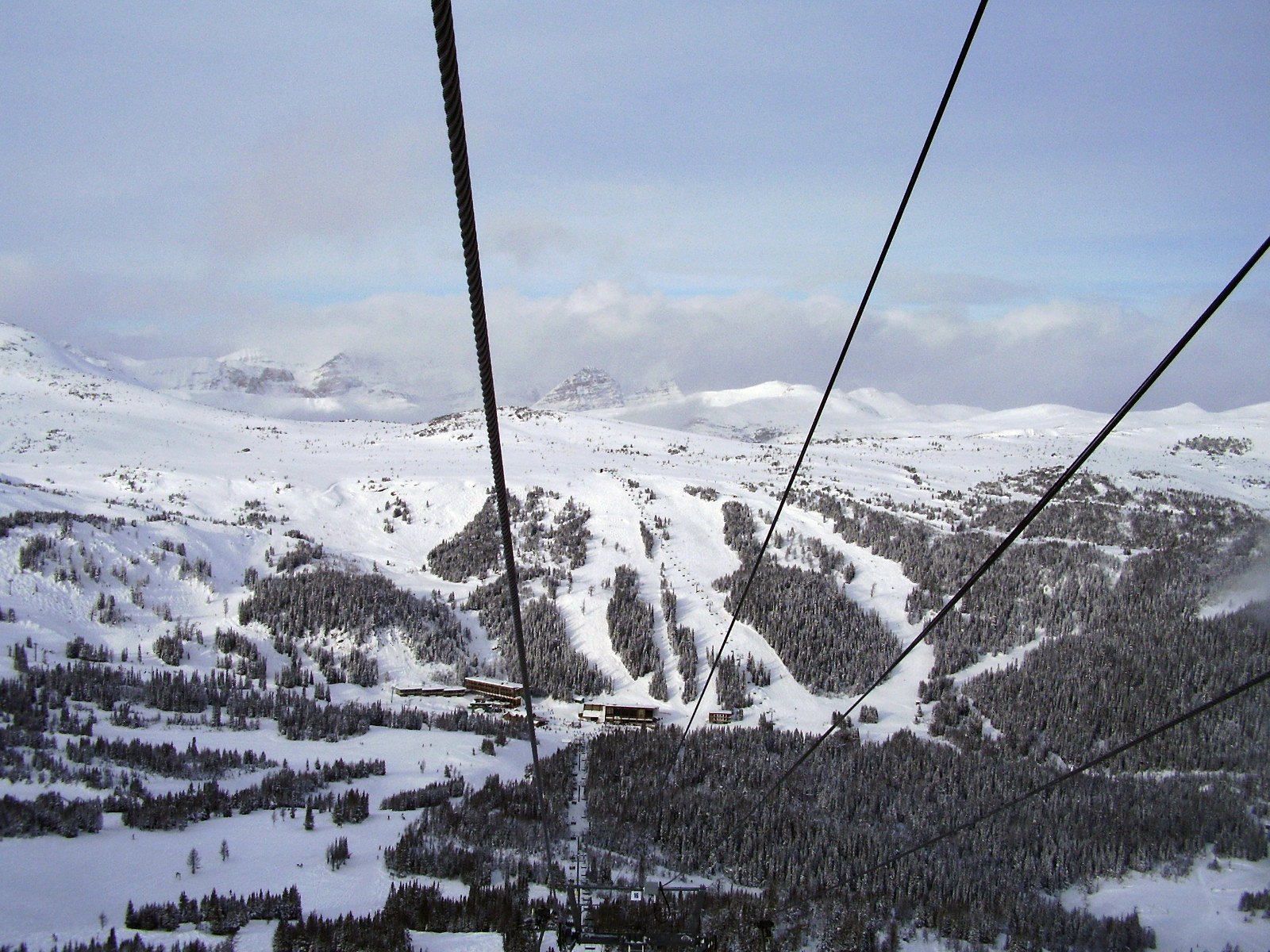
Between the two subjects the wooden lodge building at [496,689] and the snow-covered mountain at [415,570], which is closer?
the snow-covered mountain at [415,570]

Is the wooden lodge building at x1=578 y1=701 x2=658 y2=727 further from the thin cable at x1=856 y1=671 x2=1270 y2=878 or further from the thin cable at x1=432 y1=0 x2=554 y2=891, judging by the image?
the thin cable at x1=432 y1=0 x2=554 y2=891

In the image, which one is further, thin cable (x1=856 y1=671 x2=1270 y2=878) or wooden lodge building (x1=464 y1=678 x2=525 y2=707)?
wooden lodge building (x1=464 y1=678 x2=525 y2=707)

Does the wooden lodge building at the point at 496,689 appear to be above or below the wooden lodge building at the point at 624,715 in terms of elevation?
above

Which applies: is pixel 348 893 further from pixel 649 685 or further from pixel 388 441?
pixel 388 441

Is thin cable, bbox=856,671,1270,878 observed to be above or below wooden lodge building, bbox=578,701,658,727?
above

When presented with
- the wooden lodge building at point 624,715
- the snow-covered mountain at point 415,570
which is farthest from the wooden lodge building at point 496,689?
the wooden lodge building at point 624,715

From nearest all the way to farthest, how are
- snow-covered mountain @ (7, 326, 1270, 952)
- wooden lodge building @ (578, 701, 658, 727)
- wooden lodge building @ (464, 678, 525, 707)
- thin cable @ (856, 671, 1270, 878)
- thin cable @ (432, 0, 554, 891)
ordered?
thin cable @ (432, 0, 554, 891), thin cable @ (856, 671, 1270, 878), snow-covered mountain @ (7, 326, 1270, 952), wooden lodge building @ (578, 701, 658, 727), wooden lodge building @ (464, 678, 525, 707)

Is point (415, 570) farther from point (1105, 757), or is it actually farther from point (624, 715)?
point (1105, 757)

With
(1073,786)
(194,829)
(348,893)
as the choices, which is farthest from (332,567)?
(1073,786)

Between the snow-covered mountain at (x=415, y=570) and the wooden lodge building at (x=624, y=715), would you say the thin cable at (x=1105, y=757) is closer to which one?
the snow-covered mountain at (x=415, y=570)

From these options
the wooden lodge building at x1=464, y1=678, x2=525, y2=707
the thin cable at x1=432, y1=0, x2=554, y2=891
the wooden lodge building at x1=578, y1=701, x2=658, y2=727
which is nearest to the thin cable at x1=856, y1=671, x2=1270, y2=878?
the thin cable at x1=432, y1=0, x2=554, y2=891

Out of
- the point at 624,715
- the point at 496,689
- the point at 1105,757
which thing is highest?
the point at 1105,757

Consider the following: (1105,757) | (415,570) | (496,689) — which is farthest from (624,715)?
(1105,757)

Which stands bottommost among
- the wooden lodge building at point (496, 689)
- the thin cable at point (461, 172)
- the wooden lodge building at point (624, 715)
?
the wooden lodge building at point (624, 715)
